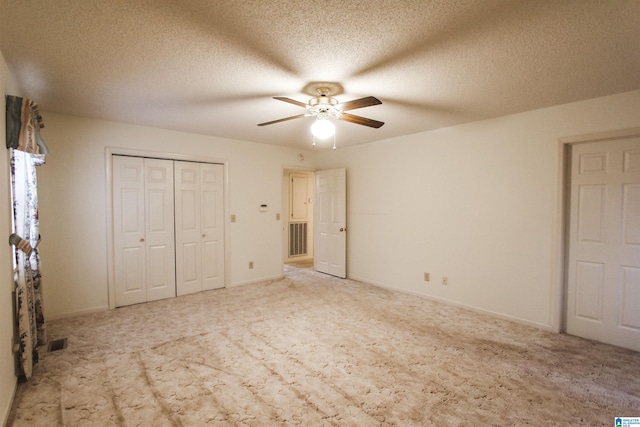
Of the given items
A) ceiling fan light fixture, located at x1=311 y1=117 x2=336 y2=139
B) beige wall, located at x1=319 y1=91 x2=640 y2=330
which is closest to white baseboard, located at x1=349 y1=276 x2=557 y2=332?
beige wall, located at x1=319 y1=91 x2=640 y2=330

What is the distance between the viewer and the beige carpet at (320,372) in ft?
6.28

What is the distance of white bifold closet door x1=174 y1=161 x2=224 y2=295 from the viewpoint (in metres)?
4.34

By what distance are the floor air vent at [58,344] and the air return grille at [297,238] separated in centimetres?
467

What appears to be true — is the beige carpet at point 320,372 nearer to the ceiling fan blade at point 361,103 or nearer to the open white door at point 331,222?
the open white door at point 331,222

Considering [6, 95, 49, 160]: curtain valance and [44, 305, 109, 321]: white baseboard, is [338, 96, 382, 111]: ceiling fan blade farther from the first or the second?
[44, 305, 109, 321]: white baseboard

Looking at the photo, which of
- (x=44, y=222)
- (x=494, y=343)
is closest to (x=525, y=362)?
(x=494, y=343)

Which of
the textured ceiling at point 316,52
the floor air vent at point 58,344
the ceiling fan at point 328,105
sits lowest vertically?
the floor air vent at point 58,344

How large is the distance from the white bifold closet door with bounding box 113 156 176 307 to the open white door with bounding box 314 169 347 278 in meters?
2.57

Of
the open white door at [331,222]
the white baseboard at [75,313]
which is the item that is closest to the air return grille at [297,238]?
the open white door at [331,222]

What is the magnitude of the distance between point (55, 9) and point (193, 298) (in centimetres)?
351

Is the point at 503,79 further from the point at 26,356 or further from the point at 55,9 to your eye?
the point at 26,356

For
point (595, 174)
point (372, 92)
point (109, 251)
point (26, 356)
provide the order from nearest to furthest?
point (26, 356)
point (372, 92)
point (595, 174)
point (109, 251)

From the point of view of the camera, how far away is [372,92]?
8.99 ft

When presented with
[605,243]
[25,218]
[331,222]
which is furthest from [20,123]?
[605,243]
